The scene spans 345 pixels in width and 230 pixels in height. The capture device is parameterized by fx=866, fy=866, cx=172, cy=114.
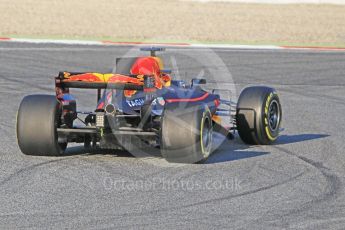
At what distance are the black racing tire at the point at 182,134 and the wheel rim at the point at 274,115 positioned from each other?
2.02 meters

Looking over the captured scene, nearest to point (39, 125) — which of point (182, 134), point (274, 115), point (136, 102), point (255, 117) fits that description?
point (136, 102)

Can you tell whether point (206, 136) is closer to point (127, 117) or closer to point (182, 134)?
point (182, 134)

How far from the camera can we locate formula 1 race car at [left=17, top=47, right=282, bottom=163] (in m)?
9.34

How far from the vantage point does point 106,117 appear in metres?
9.58

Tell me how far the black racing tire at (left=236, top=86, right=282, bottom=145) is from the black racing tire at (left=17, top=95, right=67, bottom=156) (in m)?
→ 2.50

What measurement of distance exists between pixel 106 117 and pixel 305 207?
9.12ft

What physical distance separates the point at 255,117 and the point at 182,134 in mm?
1905

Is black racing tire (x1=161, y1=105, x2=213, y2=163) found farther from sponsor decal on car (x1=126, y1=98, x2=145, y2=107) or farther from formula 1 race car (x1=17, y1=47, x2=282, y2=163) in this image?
sponsor decal on car (x1=126, y1=98, x2=145, y2=107)

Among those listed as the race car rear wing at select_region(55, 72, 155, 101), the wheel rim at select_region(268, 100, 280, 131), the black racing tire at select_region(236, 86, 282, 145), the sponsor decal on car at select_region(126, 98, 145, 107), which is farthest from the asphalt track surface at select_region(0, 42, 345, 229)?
the race car rear wing at select_region(55, 72, 155, 101)

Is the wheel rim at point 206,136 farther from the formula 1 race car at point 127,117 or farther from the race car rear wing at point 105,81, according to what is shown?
the race car rear wing at point 105,81

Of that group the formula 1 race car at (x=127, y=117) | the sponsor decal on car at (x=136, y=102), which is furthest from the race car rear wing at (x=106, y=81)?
the sponsor decal on car at (x=136, y=102)

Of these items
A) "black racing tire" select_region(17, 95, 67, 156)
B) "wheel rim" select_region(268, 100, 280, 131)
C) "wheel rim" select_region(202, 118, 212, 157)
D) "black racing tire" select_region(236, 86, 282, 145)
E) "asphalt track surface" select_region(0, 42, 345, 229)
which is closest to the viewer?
"asphalt track surface" select_region(0, 42, 345, 229)

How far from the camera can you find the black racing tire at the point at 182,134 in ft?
30.4

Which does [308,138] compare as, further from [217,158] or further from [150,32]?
[150,32]
